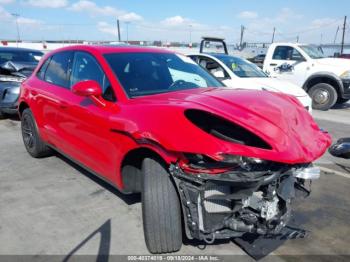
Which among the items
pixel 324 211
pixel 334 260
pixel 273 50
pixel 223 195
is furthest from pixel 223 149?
pixel 273 50

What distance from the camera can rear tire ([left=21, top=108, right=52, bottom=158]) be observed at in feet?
16.5

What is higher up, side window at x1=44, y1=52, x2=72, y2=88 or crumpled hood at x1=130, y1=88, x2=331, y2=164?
side window at x1=44, y1=52, x2=72, y2=88

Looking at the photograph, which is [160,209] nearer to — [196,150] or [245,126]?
[196,150]

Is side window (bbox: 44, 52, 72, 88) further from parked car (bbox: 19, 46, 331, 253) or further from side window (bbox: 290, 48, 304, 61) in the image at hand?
side window (bbox: 290, 48, 304, 61)

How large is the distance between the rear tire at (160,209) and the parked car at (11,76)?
611 cm

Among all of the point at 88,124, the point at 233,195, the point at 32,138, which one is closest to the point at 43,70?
the point at 32,138

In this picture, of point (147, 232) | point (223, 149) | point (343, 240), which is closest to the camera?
point (223, 149)

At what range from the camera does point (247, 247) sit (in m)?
2.90

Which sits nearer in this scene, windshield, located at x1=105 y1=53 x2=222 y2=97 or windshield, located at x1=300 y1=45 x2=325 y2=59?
windshield, located at x1=105 y1=53 x2=222 y2=97

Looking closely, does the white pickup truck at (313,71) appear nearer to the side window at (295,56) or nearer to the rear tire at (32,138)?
the side window at (295,56)

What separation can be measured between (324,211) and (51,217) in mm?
2844

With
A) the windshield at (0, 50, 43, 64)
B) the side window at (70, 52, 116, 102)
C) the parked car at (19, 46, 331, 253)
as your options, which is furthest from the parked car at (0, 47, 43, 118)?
the parked car at (19, 46, 331, 253)

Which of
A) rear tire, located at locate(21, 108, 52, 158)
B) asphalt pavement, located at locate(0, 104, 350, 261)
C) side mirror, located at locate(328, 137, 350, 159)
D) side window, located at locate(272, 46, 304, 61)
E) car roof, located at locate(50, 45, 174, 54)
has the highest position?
car roof, located at locate(50, 45, 174, 54)

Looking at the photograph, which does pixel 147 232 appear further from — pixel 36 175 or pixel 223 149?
pixel 36 175
